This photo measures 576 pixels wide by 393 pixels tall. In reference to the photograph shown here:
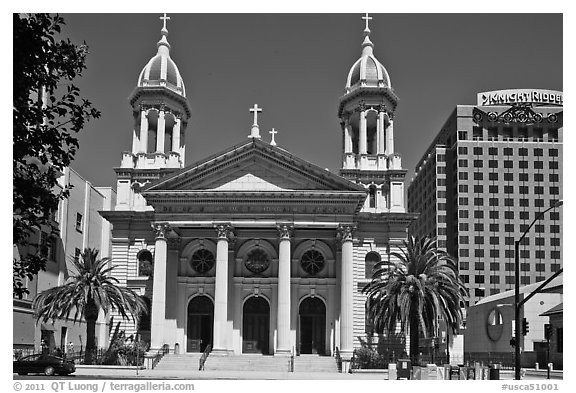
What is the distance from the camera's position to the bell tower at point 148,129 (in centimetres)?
6744

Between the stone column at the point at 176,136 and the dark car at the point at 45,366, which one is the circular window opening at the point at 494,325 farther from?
the dark car at the point at 45,366

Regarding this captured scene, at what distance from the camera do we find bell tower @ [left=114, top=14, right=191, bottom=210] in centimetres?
6744

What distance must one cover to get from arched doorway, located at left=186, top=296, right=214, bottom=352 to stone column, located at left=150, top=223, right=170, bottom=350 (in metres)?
4.34

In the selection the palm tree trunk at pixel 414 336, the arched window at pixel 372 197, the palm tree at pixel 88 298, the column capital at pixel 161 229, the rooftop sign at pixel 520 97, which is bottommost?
the palm tree trunk at pixel 414 336

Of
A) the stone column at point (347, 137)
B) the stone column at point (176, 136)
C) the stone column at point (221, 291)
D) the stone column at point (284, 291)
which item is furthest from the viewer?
the stone column at point (176, 136)

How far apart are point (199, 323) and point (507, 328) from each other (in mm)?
32580

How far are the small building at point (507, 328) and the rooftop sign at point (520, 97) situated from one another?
46488 mm

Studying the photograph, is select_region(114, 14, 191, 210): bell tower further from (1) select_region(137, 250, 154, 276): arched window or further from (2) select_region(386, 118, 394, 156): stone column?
(2) select_region(386, 118, 394, 156): stone column

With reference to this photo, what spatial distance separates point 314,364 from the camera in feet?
184

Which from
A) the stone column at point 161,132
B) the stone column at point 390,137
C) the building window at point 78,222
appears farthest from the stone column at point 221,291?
the building window at point 78,222

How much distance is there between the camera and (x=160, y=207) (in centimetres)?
5925

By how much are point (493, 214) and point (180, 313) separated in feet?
267

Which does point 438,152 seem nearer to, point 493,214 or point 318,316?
point 493,214
